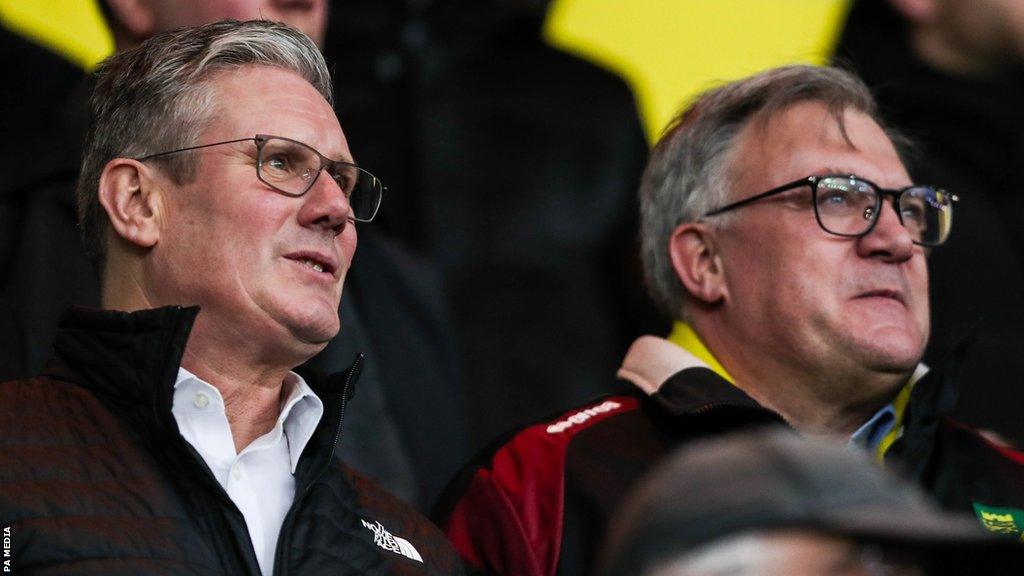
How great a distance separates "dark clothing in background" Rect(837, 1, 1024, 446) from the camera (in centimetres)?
437

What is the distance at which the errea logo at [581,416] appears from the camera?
10.8 ft

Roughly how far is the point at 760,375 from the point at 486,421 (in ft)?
3.59

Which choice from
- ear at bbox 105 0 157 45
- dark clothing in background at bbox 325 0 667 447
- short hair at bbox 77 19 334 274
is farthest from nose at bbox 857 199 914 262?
ear at bbox 105 0 157 45

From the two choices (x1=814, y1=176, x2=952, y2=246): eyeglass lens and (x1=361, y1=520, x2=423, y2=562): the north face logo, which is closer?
(x1=361, y1=520, x2=423, y2=562): the north face logo

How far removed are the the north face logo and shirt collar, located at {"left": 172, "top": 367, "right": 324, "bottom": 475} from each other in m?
0.17

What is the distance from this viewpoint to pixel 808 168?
354cm

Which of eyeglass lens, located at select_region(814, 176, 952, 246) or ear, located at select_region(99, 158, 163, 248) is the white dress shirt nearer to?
ear, located at select_region(99, 158, 163, 248)

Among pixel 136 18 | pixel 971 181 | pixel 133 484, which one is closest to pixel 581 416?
pixel 133 484

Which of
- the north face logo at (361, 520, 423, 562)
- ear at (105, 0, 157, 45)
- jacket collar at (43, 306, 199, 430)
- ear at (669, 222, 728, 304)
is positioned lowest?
the north face logo at (361, 520, 423, 562)

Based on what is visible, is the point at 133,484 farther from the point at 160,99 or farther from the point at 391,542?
the point at 160,99

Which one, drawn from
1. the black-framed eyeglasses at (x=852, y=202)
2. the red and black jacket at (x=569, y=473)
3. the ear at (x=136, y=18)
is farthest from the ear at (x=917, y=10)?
the ear at (x=136, y=18)

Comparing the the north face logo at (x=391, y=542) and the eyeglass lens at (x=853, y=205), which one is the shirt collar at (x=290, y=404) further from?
the eyeglass lens at (x=853, y=205)

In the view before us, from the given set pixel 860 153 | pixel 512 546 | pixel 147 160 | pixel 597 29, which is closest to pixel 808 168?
pixel 860 153

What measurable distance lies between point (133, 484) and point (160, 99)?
777mm
